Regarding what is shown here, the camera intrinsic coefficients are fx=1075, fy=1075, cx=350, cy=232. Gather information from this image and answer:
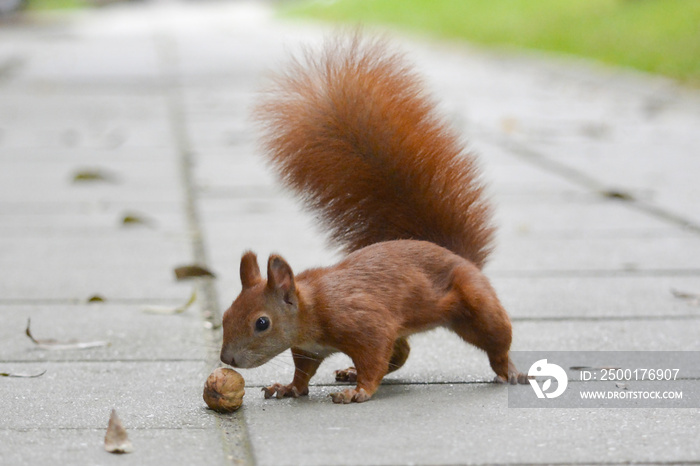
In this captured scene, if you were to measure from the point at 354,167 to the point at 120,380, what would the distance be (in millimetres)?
809

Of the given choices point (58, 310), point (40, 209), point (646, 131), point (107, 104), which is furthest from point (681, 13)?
point (58, 310)

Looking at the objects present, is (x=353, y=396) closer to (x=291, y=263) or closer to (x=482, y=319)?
(x=482, y=319)

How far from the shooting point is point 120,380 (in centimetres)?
273

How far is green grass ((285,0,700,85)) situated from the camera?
12688 millimetres

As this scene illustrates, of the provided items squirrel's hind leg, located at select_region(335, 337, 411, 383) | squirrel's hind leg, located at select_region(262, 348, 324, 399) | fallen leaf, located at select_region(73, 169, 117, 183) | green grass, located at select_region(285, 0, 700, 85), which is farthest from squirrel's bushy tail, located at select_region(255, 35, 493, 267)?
green grass, located at select_region(285, 0, 700, 85)

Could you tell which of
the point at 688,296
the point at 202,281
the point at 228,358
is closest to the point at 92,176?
the point at 202,281

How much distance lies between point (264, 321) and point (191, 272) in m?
1.55

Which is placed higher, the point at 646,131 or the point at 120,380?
the point at 120,380

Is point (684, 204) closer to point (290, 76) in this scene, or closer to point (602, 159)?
point (602, 159)

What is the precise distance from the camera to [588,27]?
16109mm

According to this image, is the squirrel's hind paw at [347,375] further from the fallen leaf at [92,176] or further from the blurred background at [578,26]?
the blurred background at [578,26]

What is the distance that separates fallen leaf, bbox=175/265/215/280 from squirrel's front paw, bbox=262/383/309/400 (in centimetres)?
137

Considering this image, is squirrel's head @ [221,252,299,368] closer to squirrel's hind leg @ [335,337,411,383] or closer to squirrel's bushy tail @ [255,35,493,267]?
squirrel's hind leg @ [335,337,411,383]

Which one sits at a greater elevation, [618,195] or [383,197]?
[383,197]
